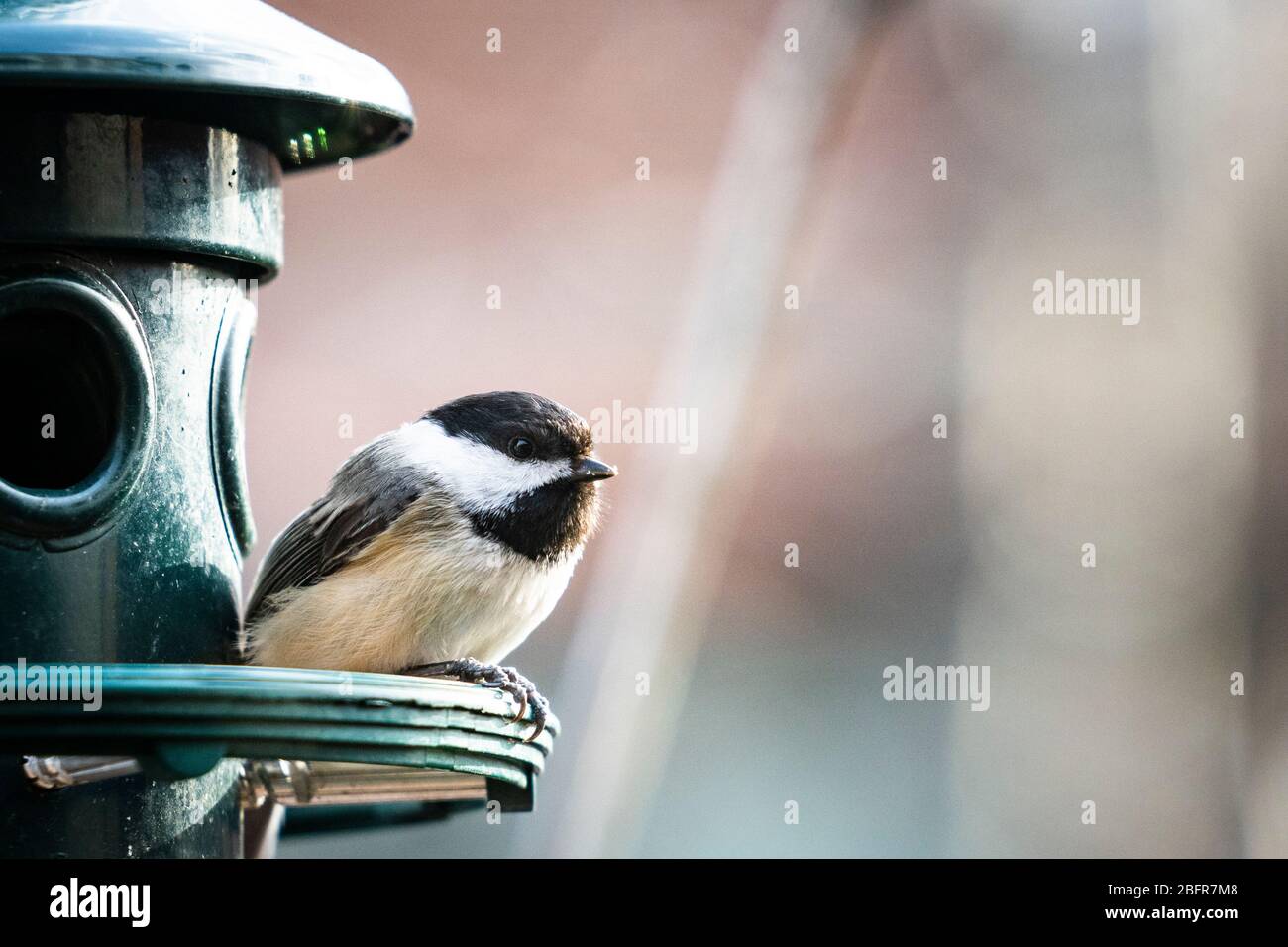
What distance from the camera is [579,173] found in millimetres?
7070

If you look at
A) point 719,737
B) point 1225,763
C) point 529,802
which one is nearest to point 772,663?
point 719,737

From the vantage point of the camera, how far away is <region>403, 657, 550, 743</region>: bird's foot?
252 cm

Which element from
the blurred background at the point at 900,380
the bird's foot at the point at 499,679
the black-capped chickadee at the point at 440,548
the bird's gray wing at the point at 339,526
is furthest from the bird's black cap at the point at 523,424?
the blurred background at the point at 900,380

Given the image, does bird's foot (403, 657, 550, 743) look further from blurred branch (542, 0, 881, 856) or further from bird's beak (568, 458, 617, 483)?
blurred branch (542, 0, 881, 856)

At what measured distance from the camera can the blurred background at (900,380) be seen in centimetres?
600

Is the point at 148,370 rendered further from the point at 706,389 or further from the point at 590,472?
the point at 706,389

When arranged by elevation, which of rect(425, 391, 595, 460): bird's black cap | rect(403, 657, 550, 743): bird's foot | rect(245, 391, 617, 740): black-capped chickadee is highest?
rect(425, 391, 595, 460): bird's black cap

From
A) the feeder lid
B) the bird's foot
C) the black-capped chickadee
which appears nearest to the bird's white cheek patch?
the black-capped chickadee

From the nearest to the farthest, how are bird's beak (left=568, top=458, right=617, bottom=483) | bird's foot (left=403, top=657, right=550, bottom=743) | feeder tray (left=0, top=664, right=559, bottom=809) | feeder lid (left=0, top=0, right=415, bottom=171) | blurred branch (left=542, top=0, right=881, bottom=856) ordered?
feeder tray (left=0, top=664, right=559, bottom=809), feeder lid (left=0, top=0, right=415, bottom=171), bird's foot (left=403, top=657, right=550, bottom=743), bird's beak (left=568, top=458, right=617, bottom=483), blurred branch (left=542, top=0, right=881, bottom=856)

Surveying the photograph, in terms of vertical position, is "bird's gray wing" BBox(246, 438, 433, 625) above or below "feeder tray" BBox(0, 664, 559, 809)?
above

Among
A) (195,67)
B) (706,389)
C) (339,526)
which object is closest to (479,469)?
(339,526)

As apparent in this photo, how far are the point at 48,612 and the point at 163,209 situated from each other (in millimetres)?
758

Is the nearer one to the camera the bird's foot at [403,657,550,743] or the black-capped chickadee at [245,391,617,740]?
the bird's foot at [403,657,550,743]

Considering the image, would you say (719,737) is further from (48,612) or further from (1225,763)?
(48,612)
